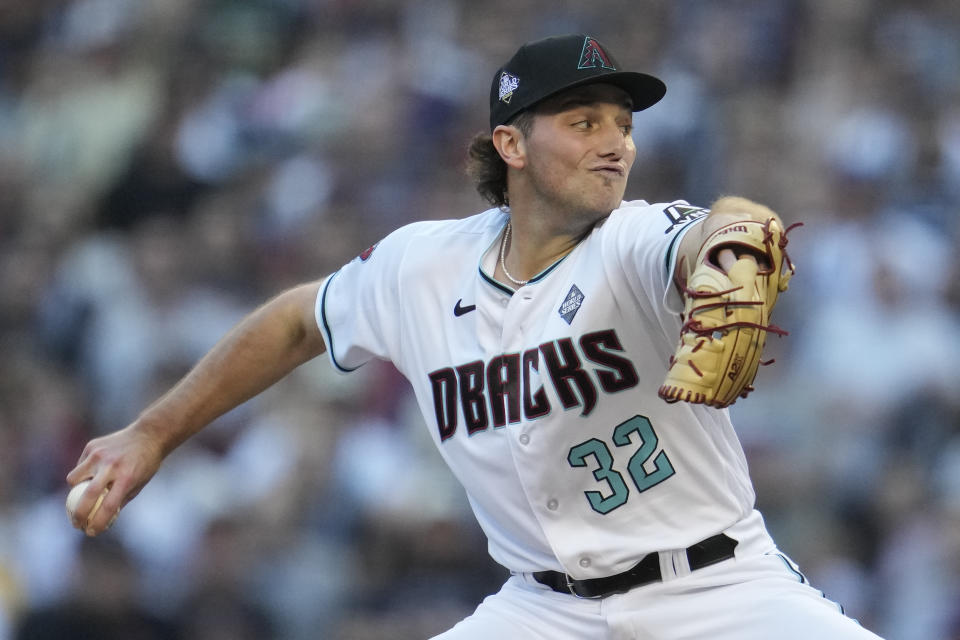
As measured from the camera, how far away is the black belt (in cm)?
355

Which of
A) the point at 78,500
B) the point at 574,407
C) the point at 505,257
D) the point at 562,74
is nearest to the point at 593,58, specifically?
the point at 562,74

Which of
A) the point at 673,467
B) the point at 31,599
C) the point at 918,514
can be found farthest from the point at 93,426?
the point at 673,467

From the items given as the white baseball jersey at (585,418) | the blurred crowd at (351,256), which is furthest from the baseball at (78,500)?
the blurred crowd at (351,256)

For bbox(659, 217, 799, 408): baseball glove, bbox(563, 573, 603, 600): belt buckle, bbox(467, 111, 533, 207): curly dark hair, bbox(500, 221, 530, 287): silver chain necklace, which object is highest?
bbox(467, 111, 533, 207): curly dark hair

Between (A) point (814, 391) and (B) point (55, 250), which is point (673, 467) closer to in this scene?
(A) point (814, 391)

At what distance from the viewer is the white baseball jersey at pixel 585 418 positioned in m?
3.51

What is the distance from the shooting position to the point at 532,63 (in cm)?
384

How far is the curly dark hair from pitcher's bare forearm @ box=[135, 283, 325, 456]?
63 cm

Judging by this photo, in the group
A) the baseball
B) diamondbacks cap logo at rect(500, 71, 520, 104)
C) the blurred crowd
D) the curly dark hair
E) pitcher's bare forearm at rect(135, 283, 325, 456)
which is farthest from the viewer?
the blurred crowd

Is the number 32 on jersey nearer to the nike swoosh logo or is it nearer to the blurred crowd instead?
the nike swoosh logo

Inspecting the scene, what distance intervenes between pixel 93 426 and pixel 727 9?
462 cm

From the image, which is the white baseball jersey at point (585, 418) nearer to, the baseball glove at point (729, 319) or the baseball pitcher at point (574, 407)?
the baseball pitcher at point (574, 407)

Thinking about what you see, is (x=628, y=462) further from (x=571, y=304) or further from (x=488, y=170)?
(x=488, y=170)

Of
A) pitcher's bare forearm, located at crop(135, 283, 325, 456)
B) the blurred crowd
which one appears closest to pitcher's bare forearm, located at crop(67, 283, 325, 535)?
pitcher's bare forearm, located at crop(135, 283, 325, 456)
